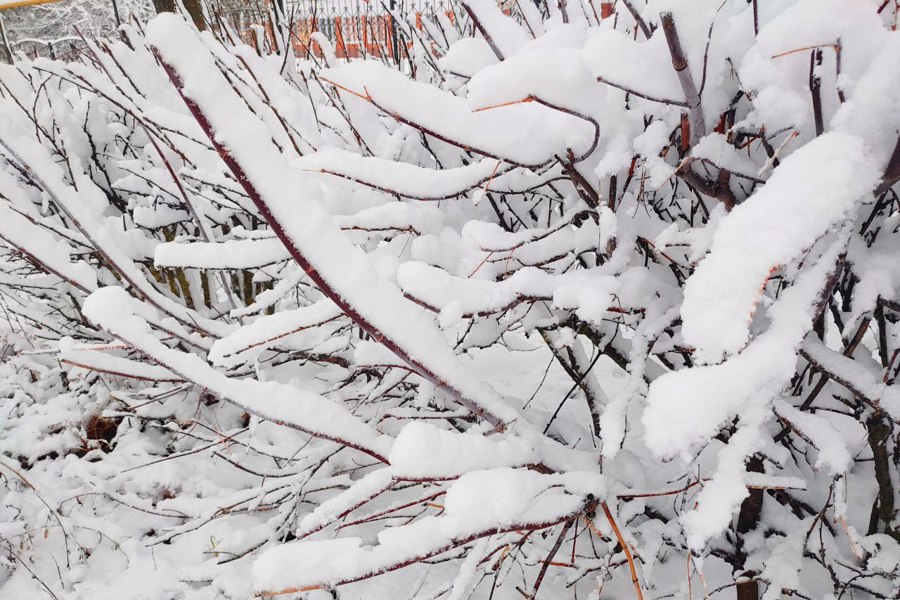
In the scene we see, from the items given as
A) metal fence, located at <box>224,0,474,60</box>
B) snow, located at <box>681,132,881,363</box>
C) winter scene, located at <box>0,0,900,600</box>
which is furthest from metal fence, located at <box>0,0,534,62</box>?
snow, located at <box>681,132,881,363</box>

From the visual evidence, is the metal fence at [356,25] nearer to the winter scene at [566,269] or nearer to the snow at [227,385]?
the winter scene at [566,269]

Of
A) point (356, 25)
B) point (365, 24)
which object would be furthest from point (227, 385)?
point (356, 25)

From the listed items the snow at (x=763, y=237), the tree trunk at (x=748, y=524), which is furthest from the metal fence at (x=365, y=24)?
the tree trunk at (x=748, y=524)

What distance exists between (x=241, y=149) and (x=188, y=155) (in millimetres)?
989

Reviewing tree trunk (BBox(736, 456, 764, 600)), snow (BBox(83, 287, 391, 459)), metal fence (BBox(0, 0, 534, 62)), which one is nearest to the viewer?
snow (BBox(83, 287, 391, 459))

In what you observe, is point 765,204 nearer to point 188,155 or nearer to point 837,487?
point 837,487

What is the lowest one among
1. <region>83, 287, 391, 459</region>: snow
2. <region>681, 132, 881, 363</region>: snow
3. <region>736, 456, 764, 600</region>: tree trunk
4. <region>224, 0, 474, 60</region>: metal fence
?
<region>736, 456, 764, 600</region>: tree trunk

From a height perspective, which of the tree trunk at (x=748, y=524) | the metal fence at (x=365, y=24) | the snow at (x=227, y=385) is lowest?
the tree trunk at (x=748, y=524)

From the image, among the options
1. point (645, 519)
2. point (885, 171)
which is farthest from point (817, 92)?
point (645, 519)

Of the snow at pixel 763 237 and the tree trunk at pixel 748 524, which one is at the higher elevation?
the snow at pixel 763 237

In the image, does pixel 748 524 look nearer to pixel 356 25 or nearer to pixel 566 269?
pixel 566 269

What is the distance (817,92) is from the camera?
576 mm

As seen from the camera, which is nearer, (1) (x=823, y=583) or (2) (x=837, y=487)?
(2) (x=837, y=487)

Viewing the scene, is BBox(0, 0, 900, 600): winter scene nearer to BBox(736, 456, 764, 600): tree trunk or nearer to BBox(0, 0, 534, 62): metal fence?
BBox(736, 456, 764, 600): tree trunk
